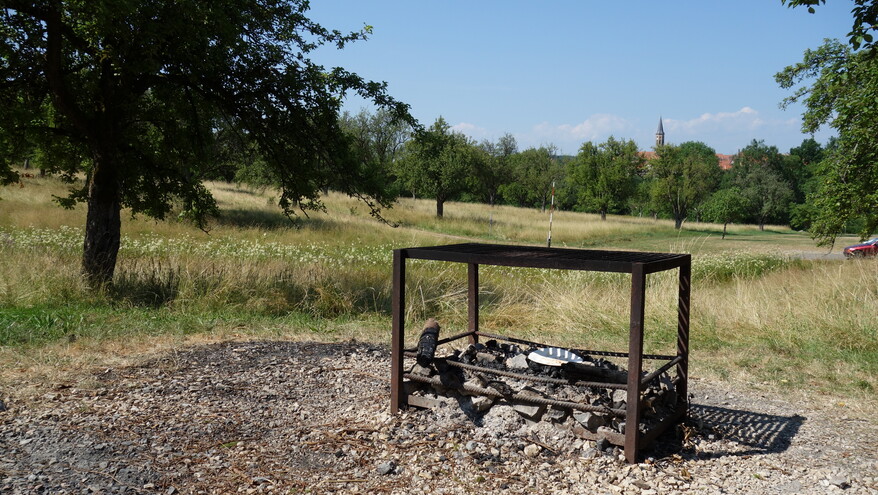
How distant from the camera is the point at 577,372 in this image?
412 cm

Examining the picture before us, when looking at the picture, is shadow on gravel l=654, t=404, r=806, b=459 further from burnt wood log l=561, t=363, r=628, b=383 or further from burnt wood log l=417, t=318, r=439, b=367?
burnt wood log l=417, t=318, r=439, b=367

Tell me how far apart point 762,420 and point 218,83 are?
26.2ft

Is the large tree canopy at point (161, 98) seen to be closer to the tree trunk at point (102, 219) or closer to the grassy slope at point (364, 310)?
the tree trunk at point (102, 219)

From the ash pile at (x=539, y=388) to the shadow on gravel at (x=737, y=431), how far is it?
0.57ft

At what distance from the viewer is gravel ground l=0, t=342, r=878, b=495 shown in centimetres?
327

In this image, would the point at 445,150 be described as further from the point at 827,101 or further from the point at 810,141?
the point at 810,141

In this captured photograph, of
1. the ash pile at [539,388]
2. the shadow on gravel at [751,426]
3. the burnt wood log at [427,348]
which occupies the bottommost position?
the shadow on gravel at [751,426]

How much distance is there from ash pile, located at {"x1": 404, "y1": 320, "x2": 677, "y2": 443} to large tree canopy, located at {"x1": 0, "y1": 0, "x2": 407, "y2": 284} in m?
5.45

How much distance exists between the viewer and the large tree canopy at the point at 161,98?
7750 mm

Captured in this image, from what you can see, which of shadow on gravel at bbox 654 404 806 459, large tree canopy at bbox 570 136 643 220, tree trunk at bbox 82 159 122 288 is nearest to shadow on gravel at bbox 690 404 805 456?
shadow on gravel at bbox 654 404 806 459

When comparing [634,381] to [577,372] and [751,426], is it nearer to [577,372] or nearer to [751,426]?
[577,372]

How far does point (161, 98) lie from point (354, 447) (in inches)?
296

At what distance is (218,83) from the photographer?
8.89 meters

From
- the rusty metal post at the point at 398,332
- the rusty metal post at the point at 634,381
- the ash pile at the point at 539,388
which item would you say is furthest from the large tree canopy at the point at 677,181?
the rusty metal post at the point at 634,381
